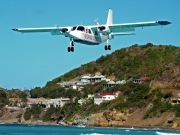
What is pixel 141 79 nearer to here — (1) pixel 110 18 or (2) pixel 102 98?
(2) pixel 102 98

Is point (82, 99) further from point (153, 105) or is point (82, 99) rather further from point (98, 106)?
point (153, 105)

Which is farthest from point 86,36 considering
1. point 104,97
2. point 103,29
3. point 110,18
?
point 104,97

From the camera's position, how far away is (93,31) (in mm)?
65250

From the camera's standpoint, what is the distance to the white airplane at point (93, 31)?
2416 inches

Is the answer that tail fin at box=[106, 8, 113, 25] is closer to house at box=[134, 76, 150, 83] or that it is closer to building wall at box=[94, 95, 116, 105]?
building wall at box=[94, 95, 116, 105]

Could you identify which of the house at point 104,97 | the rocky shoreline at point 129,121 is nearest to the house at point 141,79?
the house at point 104,97

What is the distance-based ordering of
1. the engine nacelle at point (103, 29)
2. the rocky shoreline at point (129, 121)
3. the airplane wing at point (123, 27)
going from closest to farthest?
1. the airplane wing at point (123, 27)
2. the engine nacelle at point (103, 29)
3. the rocky shoreline at point (129, 121)

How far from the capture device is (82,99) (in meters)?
183

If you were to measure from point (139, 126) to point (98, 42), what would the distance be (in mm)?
77970

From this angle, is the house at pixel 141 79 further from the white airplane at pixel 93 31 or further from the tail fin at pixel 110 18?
the white airplane at pixel 93 31

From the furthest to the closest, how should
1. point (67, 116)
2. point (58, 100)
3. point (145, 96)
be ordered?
point (58, 100) → point (67, 116) → point (145, 96)

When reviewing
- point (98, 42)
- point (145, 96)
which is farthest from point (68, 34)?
point (145, 96)

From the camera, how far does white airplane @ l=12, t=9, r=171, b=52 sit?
61375 millimetres

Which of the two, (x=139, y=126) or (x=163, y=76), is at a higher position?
(x=163, y=76)
